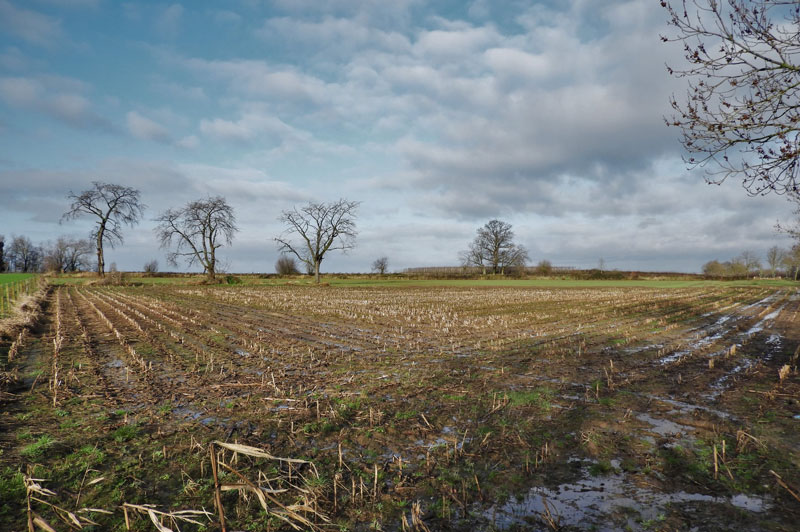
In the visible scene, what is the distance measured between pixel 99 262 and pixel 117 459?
62.6m

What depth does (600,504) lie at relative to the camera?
11.7 feet

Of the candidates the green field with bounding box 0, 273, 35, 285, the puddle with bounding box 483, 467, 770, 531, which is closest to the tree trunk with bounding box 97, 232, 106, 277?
the green field with bounding box 0, 273, 35, 285

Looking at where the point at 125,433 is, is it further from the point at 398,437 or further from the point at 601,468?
the point at 601,468

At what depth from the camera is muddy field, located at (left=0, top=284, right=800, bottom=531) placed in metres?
3.42

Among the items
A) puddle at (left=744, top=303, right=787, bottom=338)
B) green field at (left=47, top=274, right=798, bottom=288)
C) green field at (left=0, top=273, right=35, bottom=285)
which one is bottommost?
puddle at (left=744, top=303, right=787, bottom=338)

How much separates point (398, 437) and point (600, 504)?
2352 mm

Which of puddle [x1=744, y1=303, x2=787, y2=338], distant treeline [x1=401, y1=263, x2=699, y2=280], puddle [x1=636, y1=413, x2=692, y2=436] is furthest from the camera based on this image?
distant treeline [x1=401, y1=263, x2=699, y2=280]

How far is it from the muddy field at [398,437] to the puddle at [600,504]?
0.02 m

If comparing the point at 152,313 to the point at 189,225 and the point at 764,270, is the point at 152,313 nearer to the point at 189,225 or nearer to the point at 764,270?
the point at 189,225

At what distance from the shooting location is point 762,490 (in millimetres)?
3766

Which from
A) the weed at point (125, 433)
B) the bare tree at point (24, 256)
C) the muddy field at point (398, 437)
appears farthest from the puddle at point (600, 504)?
the bare tree at point (24, 256)

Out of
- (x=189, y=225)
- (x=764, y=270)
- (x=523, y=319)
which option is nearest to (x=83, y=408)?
(x=523, y=319)

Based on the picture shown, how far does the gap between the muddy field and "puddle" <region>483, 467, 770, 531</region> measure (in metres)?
0.02

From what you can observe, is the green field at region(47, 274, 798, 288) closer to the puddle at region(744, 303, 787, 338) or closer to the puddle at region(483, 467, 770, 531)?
the puddle at region(744, 303, 787, 338)
